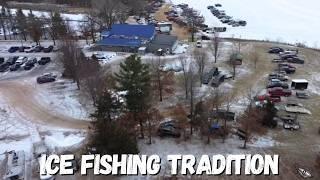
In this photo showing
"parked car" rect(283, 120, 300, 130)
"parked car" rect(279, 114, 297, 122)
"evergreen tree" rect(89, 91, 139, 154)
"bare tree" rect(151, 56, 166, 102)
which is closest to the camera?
"evergreen tree" rect(89, 91, 139, 154)

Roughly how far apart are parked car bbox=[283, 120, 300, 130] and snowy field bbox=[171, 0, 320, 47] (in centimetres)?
2178

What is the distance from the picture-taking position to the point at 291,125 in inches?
1027

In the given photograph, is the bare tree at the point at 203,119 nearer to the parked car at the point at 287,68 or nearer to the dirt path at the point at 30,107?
the dirt path at the point at 30,107

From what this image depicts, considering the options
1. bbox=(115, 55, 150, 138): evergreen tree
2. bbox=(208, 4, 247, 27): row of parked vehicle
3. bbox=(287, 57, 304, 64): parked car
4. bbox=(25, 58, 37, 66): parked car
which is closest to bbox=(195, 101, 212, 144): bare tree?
bbox=(115, 55, 150, 138): evergreen tree

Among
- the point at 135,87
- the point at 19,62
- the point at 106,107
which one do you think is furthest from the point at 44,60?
the point at 135,87

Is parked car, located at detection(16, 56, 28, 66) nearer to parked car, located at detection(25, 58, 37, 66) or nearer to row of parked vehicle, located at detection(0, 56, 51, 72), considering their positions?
row of parked vehicle, located at detection(0, 56, 51, 72)

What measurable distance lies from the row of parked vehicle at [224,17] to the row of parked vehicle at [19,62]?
25.4 metres

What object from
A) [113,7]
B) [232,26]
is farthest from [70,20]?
[232,26]

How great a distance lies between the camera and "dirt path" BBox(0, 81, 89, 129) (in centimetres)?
2736

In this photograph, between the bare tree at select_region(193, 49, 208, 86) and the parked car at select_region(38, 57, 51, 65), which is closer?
the bare tree at select_region(193, 49, 208, 86)

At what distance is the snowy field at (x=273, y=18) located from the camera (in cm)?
4853

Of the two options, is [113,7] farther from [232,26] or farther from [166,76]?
[166,76]

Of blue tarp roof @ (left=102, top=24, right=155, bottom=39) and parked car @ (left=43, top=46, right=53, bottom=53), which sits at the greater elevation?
blue tarp roof @ (left=102, top=24, right=155, bottom=39)

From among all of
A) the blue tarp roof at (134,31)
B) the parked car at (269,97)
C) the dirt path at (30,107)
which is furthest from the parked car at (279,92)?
the blue tarp roof at (134,31)
